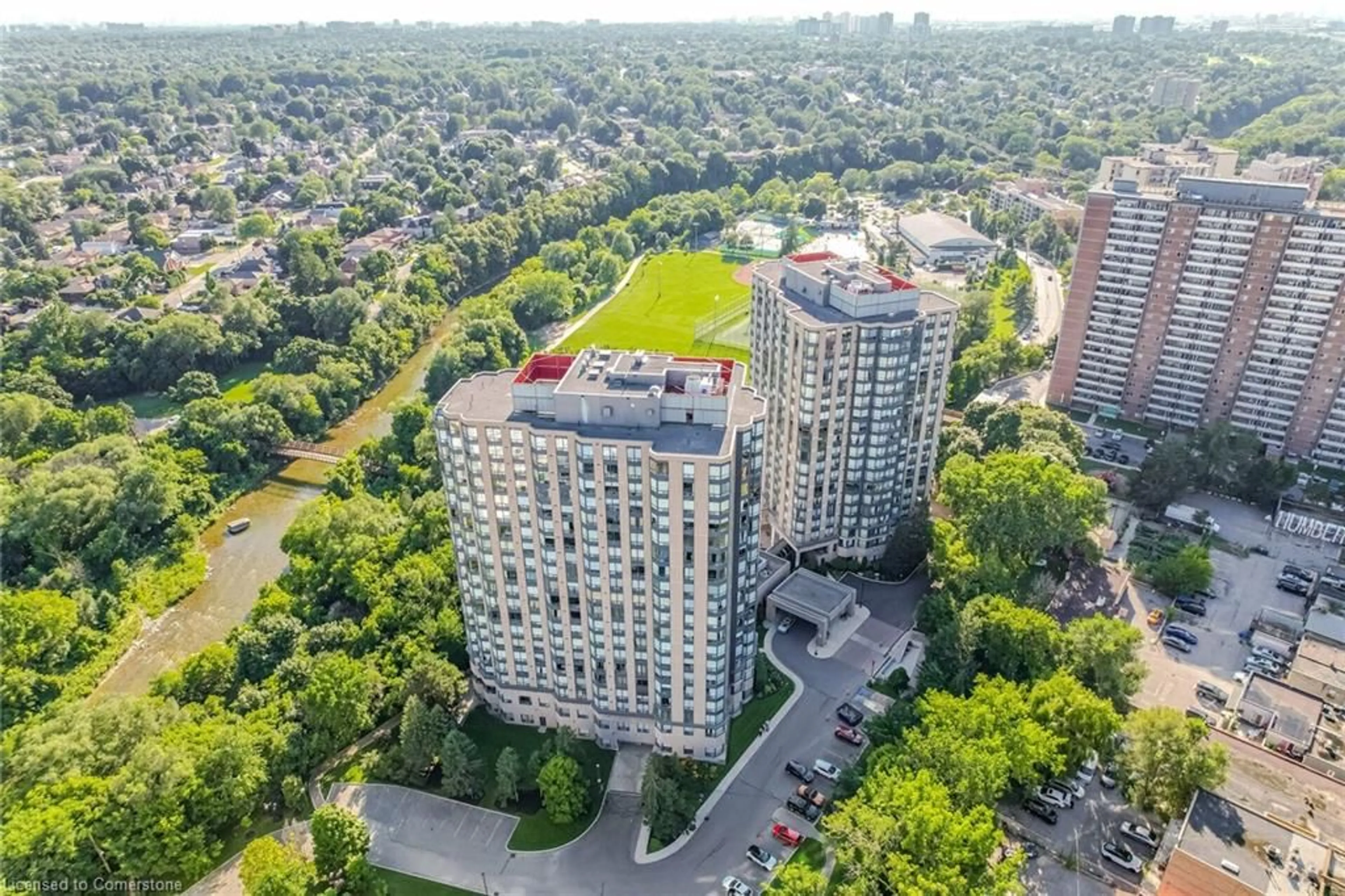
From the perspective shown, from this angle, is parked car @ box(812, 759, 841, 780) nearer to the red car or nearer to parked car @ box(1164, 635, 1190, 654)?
the red car

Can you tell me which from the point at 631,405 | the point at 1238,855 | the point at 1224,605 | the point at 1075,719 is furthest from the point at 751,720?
the point at 1224,605

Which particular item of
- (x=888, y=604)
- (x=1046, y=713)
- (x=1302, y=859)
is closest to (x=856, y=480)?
(x=888, y=604)

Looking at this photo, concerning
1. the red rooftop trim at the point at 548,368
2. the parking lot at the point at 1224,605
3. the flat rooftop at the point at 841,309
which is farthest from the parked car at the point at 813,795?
the flat rooftop at the point at 841,309

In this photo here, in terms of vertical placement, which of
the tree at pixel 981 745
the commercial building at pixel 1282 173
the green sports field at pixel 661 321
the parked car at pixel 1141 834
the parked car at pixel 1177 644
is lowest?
the parked car at pixel 1141 834

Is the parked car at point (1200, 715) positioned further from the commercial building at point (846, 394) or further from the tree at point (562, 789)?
the tree at point (562, 789)

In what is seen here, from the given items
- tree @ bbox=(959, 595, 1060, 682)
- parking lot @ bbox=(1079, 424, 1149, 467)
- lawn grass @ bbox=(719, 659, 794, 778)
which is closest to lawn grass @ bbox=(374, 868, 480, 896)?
lawn grass @ bbox=(719, 659, 794, 778)

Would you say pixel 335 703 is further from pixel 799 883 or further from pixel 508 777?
pixel 799 883

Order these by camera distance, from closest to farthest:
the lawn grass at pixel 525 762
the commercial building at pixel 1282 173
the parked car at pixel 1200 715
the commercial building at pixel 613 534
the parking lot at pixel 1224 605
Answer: the commercial building at pixel 613 534 → the lawn grass at pixel 525 762 → the parked car at pixel 1200 715 → the parking lot at pixel 1224 605 → the commercial building at pixel 1282 173
